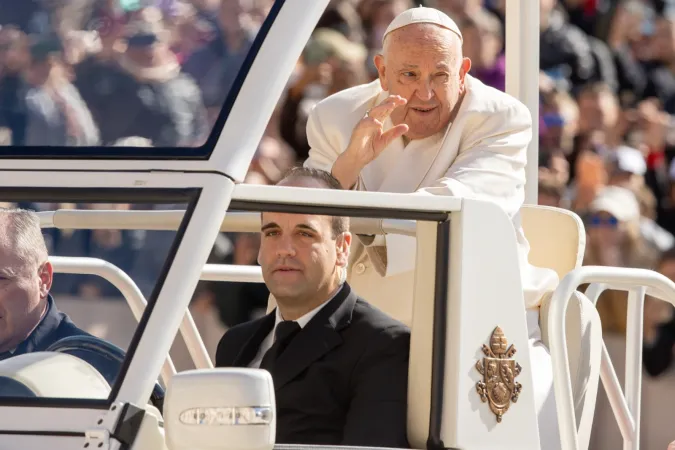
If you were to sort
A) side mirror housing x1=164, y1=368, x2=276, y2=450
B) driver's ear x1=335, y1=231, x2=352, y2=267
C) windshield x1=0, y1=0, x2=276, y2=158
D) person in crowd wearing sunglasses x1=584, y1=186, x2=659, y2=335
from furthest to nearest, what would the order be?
person in crowd wearing sunglasses x1=584, y1=186, x2=659, y2=335 → driver's ear x1=335, y1=231, x2=352, y2=267 → windshield x1=0, y1=0, x2=276, y2=158 → side mirror housing x1=164, y1=368, x2=276, y2=450

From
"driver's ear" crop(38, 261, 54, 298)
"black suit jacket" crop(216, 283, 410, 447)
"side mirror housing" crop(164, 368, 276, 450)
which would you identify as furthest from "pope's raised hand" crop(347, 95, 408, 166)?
"side mirror housing" crop(164, 368, 276, 450)

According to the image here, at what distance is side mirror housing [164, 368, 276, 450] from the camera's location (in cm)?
270

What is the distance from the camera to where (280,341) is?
3.53 m

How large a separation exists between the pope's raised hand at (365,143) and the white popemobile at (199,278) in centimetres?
32

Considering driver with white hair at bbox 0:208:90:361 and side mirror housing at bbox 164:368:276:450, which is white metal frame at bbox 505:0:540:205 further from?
side mirror housing at bbox 164:368:276:450

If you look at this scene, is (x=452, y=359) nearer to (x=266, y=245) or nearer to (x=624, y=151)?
(x=266, y=245)

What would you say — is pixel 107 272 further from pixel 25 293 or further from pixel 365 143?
pixel 365 143

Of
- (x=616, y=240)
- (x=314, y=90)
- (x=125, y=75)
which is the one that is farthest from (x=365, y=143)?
(x=314, y=90)

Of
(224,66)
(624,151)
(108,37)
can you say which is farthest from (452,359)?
(624,151)

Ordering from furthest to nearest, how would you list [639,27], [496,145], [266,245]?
[639,27] → [496,145] → [266,245]

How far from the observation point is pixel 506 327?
3.38 m

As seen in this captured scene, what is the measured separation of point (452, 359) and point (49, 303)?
2.80ft

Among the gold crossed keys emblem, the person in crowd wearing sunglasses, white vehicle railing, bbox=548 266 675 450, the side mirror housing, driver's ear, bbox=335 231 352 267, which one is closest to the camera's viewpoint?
the side mirror housing

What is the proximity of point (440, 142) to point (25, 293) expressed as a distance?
158 centimetres
